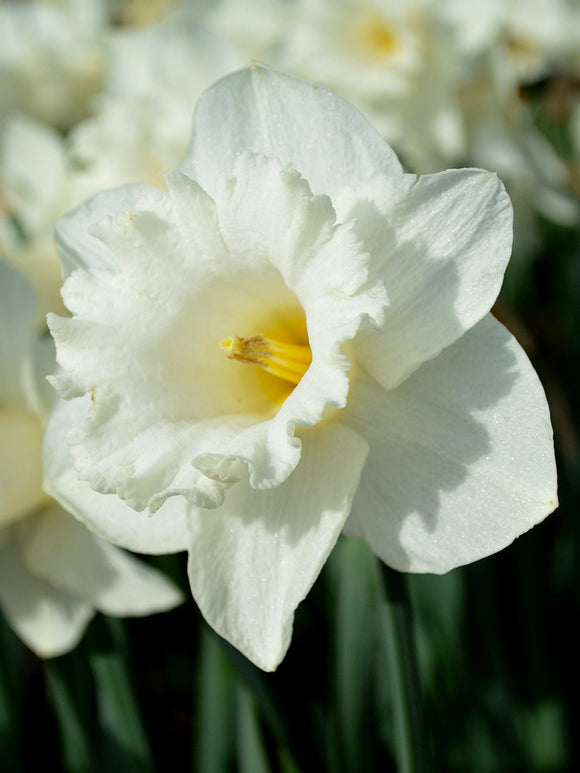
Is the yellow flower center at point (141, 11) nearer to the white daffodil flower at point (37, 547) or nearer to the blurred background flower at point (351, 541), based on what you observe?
the blurred background flower at point (351, 541)

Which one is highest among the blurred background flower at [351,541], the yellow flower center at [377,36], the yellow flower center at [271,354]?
the yellow flower center at [271,354]

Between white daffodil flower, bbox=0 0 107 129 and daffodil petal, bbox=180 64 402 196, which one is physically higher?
daffodil petal, bbox=180 64 402 196

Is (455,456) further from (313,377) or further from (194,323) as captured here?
(194,323)

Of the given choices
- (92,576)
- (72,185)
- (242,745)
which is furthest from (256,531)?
(72,185)

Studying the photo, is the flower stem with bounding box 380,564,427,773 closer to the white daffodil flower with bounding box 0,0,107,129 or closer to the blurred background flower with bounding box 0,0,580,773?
the blurred background flower with bounding box 0,0,580,773

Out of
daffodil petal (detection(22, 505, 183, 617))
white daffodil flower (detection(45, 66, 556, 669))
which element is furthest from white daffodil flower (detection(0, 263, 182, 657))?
white daffodil flower (detection(45, 66, 556, 669))

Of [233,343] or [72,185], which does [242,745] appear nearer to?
[233,343]

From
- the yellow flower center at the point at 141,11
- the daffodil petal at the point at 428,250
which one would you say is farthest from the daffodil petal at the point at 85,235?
the yellow flower center at the point at 141,11
